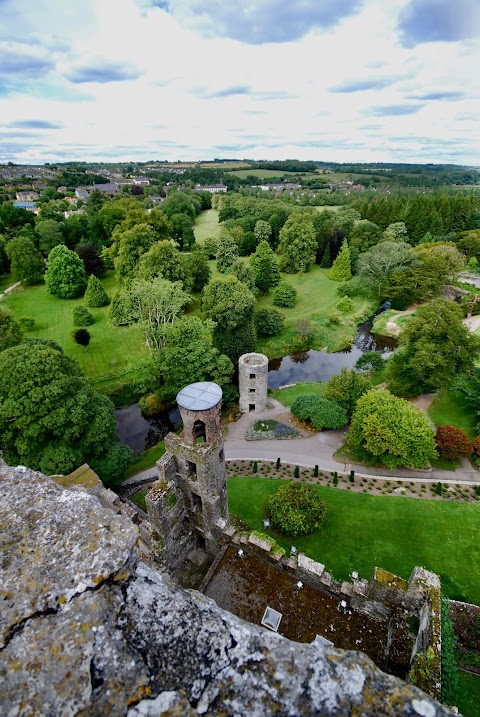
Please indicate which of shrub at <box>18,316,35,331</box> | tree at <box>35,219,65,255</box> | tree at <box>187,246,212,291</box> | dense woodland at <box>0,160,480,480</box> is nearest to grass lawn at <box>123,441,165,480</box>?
dense woodland at <box>0,160,480,480</box>

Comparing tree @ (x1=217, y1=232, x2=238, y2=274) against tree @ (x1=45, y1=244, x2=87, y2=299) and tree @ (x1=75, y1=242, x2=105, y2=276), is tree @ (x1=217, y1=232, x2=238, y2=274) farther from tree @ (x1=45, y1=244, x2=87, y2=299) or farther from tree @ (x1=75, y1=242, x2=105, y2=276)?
tree @ (x1=45, y1=244, x2=87, y2=299)

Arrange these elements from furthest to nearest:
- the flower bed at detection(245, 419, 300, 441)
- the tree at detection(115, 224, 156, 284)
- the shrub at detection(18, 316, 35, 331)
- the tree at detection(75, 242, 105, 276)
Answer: the tree at detection(75, 242, 105, 276) → the tree at detection(115, 224, 156, 284) → the shrub at detection(18, 316, 35, 331) → the flower bed at detection(245, 419, 300, 441)

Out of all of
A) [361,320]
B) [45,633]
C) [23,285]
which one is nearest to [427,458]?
[45,633]

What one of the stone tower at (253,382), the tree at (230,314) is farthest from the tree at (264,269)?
the stone tower at (253,382)

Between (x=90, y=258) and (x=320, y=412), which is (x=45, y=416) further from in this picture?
(x=90, y=258)

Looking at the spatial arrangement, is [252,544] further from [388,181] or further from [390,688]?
[388,181]
